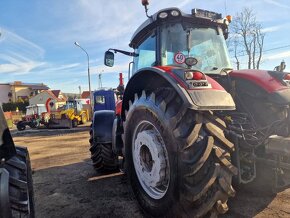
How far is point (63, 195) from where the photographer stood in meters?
4.76

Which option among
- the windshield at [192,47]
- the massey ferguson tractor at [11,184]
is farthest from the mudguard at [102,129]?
the massey ferguson tractor at [11,184]

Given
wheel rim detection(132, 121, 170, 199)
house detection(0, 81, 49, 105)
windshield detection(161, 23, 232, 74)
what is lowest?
wheel rim detection(132, 121, 170, 199)

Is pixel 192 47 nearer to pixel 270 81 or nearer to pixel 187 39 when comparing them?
pixel 187 39

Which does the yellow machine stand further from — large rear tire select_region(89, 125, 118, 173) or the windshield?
the windshield

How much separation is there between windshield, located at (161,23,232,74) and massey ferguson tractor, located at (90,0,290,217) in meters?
0.01

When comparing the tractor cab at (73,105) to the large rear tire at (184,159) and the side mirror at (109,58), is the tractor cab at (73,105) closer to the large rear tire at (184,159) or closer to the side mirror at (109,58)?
the side mirror at (109,58)

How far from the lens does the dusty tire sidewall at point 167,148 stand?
2756 millimetres

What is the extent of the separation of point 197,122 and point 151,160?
945mm

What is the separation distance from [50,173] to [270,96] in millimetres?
5121

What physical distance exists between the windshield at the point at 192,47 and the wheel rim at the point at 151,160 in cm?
104

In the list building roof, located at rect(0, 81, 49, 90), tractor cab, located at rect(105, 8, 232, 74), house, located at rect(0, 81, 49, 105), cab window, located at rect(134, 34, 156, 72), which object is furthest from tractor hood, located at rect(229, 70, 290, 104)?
building roof, located at rect(0, 81, 49, 90)

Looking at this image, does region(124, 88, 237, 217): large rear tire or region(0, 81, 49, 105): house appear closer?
region(124, 88, 237, 217): large rear tire

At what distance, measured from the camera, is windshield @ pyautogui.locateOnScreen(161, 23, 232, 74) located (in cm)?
387

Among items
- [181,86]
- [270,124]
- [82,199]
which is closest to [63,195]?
[82,199]
